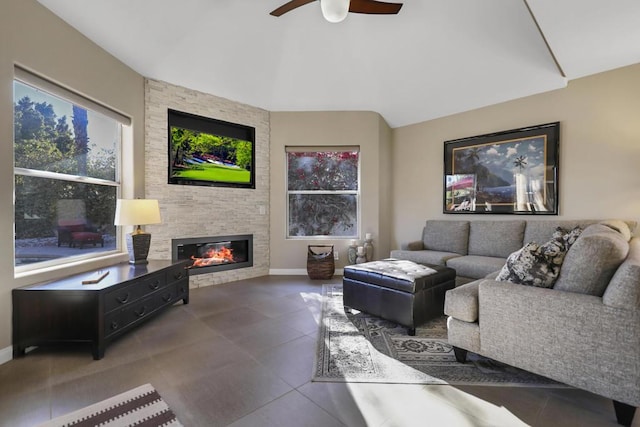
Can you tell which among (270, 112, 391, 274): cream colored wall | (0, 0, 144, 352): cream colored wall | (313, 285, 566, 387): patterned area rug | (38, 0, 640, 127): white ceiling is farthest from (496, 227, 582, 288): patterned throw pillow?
(0, 0, 144, 352): cream colored wall

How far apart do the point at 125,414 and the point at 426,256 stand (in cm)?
354

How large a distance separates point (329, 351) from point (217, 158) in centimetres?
327

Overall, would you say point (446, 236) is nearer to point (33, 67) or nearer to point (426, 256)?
point (426, 256)

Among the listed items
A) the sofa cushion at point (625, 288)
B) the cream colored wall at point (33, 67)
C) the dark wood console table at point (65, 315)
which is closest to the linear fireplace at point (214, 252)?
the cream colored wall at point (33, 67)

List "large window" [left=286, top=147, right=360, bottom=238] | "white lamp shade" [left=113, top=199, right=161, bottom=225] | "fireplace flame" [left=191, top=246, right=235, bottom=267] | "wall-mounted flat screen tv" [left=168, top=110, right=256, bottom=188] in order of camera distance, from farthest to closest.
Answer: "large window" [left=286, top=147, right=360, bottom=238] → "fireplace flame" [left=191, top=246, right=235, bottom=267] → "wall-mounted flat screen tv" [left=168, top=110, right=256, bottom=188] → "white lamp shade" [left=113, top=199, right=161, bottom=225]

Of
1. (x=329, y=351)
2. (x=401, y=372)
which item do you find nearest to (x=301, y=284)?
(x=329, y=351)

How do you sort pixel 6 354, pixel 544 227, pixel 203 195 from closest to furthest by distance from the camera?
pixel 6 354 → pixel 544 227 → pixel 203 195

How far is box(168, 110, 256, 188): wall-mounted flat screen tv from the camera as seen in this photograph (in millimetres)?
4066

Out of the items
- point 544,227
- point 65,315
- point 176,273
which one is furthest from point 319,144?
point 65,315

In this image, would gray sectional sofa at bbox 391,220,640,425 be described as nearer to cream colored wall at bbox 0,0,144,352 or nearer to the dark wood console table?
the dark wood console table

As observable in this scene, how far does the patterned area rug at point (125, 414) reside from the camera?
1526mm

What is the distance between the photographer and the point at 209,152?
4375 mm

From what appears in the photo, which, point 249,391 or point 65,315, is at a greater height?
point 65,315

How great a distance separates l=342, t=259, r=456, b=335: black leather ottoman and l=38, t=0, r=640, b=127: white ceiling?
2.46 metres
